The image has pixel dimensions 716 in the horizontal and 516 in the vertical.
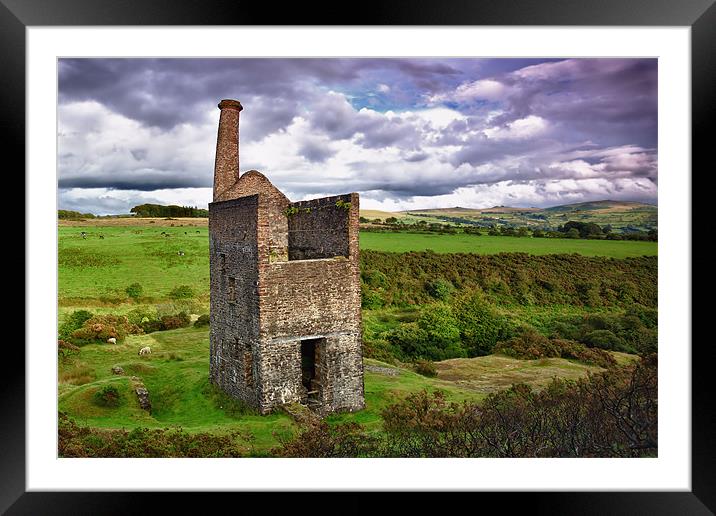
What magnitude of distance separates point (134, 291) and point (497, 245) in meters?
17.8

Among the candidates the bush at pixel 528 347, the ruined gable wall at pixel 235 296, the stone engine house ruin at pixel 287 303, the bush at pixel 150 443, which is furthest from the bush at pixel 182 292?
the bush at pixel 528 347

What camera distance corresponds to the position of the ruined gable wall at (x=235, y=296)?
34.0 feet

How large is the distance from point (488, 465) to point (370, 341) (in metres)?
10.8

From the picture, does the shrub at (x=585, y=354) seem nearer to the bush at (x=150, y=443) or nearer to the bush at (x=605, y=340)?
the bush at (x=605, y=340)

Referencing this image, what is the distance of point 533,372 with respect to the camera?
15.2m

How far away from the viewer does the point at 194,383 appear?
41.8 ft

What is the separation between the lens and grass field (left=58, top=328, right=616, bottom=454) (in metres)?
10.3

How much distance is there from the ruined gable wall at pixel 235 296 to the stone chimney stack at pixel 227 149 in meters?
0.74

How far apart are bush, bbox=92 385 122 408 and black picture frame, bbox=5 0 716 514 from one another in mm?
4578
